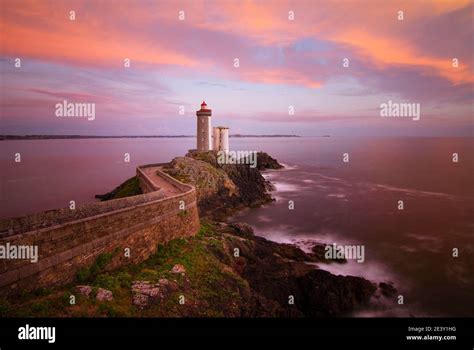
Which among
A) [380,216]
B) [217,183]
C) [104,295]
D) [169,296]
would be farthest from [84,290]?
[380,216]

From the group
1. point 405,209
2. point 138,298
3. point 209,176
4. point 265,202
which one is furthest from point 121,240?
point 405,209

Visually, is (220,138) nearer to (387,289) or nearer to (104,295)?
(387,289)

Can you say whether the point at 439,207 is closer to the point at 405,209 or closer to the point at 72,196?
the point at 405,209

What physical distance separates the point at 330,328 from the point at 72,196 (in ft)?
133

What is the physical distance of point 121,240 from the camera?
412 inches

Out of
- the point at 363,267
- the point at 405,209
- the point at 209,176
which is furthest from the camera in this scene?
the point at 405,209

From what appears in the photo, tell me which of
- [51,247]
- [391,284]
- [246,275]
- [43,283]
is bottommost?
[391,284]

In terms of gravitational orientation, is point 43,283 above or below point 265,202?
above

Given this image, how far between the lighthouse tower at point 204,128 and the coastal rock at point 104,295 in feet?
102

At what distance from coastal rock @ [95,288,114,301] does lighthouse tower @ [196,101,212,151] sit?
1221 inches

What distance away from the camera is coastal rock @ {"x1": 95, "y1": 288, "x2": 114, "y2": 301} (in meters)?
8.11

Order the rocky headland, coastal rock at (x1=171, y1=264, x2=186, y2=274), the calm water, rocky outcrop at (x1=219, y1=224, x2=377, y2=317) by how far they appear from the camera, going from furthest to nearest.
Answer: the calm water, rocky outcrop at (x1=219, y1=224, x2=377, y2=317), coastal rock at (x1=171, y1=264, x2=186, y2=274), the rocky headland

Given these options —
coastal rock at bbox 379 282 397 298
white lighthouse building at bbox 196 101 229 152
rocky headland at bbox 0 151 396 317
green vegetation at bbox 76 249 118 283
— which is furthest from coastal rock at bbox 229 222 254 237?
white lighthouse building at bbox 196 101 229 152

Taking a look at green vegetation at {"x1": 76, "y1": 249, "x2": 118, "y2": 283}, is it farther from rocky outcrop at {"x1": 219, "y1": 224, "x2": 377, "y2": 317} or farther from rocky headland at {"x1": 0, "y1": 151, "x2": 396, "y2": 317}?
rocky outcrop at {"x1": 219, "y1": 224, "x2": 377, "y2": 317}
